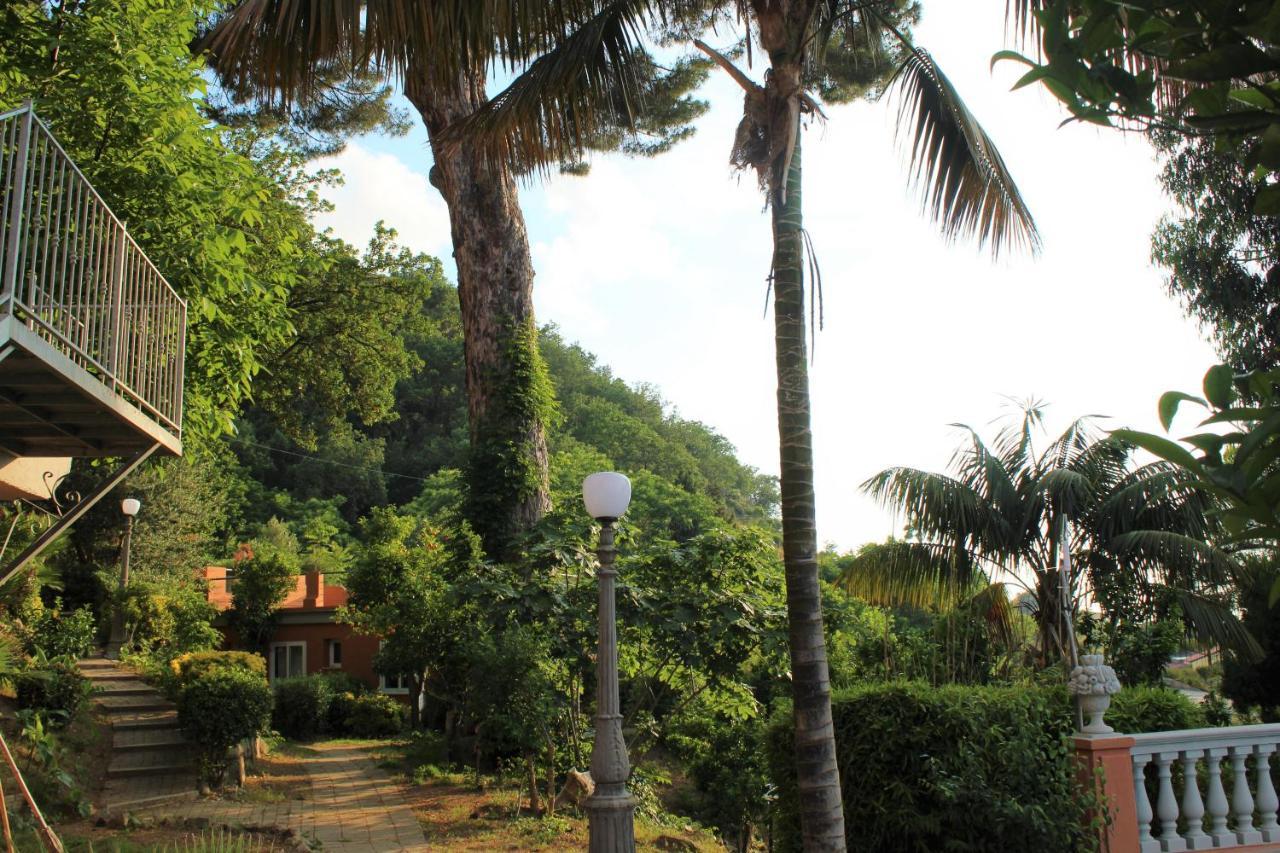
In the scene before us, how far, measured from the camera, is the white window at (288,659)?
2655 centimetres

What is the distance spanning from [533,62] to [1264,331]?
15.7 meters

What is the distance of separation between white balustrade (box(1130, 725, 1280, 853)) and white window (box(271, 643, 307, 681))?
23.5m

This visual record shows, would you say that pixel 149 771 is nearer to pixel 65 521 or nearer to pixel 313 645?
pixel 65 521

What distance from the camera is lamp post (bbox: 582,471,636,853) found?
658 cm

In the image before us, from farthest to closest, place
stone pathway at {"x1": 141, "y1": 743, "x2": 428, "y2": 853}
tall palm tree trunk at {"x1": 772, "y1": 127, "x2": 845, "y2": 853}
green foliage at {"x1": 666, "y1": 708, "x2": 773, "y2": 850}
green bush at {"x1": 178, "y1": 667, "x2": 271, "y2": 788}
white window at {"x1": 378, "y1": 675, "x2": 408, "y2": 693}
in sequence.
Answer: white window at {"x1": 378, "y1": 675, "x2": 408, "y2": 693} → green foliage at {"x1": 666, "y1": 708, "x2": 773, "y2": 850} → green bush at {"x1": 178, "y1": 667, "x2": 271, "y2": 788} → stone pathway at {"x1": 141, "y1": 743, "x2": 428, "y2": 853} → tall palm tree trunk at {"x1": 772, "y1": 127, "x2": 845, "y2": 853}

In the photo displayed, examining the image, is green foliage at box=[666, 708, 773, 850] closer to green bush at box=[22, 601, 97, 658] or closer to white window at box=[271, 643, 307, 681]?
green bush at box=[22, 601, 97, 658]

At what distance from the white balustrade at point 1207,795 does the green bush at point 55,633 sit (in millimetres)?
11398

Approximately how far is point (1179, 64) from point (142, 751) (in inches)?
473

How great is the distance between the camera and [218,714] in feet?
34.1

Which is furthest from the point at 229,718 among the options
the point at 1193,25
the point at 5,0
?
the point at 1193,25

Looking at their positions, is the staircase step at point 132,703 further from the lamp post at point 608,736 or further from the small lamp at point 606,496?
the small lamp at point 606,496

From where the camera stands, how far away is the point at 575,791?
9852mm

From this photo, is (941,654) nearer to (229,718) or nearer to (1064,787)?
(1064,787)

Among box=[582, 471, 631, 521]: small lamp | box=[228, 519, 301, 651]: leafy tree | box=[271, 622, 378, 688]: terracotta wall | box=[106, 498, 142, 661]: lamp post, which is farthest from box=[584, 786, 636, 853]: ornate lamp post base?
box=[271, 622, 378, 688]: terracotta wall
